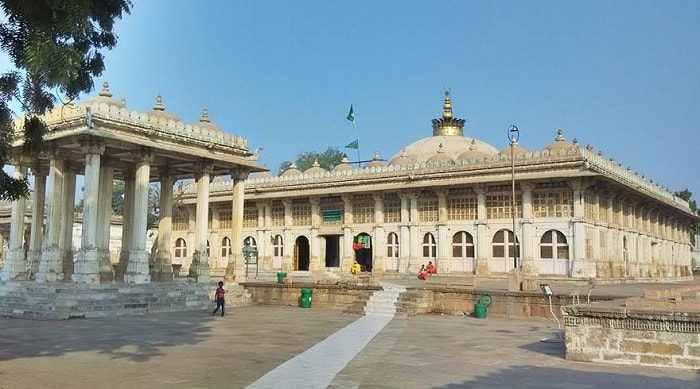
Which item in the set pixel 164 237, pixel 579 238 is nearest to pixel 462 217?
pixel 579 238

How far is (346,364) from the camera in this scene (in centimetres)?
1172

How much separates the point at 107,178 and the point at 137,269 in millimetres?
5060

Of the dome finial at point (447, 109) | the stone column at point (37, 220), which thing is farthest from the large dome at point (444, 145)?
the stone column at point (37, 220)

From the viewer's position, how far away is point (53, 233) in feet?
77.3

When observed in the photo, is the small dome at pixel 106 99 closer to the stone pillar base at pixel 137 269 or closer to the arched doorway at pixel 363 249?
the stone pillar base at pixel 137 269

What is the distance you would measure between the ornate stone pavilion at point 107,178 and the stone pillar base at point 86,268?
0.11 feet

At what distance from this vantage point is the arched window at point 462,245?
3284 centimetres

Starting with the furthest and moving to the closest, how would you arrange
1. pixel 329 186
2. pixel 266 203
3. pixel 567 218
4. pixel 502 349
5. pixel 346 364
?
1. pixel 266 203
2. pixel 329 186
3. pixel 567 218
4. pixel 502 349
5. pixel 346 364

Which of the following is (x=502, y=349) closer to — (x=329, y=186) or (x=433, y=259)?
(x=433, y=259)

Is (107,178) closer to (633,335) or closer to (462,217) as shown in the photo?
(462,217)

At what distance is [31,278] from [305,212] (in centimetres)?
1740

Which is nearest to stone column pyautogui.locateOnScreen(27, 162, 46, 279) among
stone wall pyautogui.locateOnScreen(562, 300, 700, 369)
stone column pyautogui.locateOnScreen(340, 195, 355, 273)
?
stone column pyautogui.locateOnScreen(340, 195, 355, 273)

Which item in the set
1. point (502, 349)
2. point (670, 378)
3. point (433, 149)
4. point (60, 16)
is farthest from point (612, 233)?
point (60, 16)

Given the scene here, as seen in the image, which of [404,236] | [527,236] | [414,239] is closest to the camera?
[527,236]
